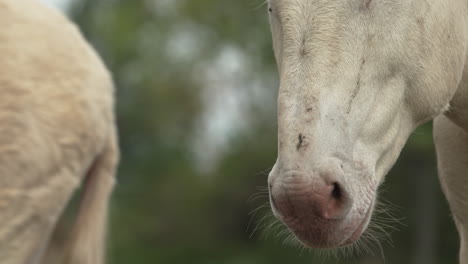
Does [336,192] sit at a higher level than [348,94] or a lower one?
lower

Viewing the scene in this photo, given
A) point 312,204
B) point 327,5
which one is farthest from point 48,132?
point 312,204

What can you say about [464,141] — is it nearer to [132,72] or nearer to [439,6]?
[439,6]

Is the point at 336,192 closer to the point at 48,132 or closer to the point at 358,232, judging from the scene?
the point at 358,232

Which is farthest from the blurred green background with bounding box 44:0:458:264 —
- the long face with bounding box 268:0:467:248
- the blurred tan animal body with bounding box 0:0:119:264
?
the long face with bounding box 268:0:467:248

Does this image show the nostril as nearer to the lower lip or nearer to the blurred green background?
the lower lip

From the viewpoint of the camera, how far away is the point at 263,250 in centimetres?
2203

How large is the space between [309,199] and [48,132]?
8.10 ft

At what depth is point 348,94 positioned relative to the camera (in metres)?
3.19

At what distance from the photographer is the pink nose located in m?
2.96

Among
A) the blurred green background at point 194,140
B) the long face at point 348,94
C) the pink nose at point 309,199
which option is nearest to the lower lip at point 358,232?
the long face at point 348,94

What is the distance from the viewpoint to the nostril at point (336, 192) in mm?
2998

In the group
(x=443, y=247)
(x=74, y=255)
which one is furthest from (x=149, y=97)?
(x=74, y=255)

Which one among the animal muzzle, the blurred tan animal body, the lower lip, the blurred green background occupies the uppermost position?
the animal muzzle

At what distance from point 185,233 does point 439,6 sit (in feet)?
70.1
